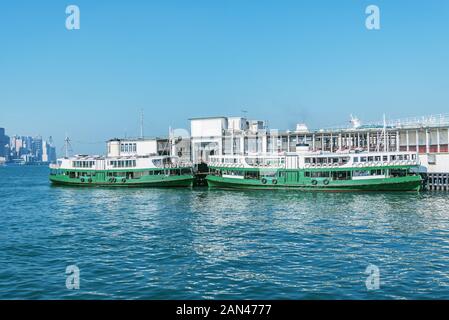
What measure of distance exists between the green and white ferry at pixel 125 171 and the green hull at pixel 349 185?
30.9ft

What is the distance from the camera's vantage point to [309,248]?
2552 cm

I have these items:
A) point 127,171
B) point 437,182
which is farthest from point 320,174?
point 127,171

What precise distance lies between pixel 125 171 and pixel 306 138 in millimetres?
34531

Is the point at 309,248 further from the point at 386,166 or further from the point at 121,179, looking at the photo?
the point at 121,179

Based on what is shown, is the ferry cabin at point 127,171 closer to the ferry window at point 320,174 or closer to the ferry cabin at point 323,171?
the ferry cabin at point 323,171

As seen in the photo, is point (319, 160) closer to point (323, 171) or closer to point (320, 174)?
point (323, 171)

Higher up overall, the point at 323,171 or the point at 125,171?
the point at 125,171

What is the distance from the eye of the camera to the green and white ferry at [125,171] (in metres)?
71.1

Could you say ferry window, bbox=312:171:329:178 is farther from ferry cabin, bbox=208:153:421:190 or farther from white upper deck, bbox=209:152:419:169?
white upper deck, bbox=209:152:419:169

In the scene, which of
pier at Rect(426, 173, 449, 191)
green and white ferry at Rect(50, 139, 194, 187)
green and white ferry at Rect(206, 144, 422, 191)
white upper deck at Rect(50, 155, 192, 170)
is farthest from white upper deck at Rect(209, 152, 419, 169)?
white upper deck at Rect(50, 155, 192, 170)

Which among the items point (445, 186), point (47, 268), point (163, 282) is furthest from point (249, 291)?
point (445, 186)

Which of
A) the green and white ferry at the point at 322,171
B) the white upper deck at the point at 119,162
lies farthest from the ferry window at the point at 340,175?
the white upper deck at the point at 119,162

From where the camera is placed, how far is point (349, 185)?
195 ft
